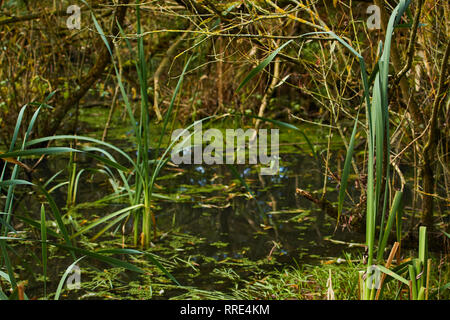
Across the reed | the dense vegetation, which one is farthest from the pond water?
the reed

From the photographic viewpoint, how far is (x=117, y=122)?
4.86 meters

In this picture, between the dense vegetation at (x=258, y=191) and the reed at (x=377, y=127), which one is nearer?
the reed at (x=377, y=127)

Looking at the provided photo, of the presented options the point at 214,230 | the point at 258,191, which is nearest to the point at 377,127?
Result: the point at 214,230

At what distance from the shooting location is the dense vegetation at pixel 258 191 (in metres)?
1.33

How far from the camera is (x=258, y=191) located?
294 centimetres

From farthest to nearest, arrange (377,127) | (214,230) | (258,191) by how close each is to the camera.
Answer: (258,191) → (214,230) → (377,127)

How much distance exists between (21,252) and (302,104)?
125 inches

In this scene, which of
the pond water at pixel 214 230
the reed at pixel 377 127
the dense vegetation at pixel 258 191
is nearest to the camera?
the reed at pixel 377 127

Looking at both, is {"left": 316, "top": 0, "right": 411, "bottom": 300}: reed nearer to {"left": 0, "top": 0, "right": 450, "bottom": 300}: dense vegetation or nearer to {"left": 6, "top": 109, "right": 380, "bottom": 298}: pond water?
{"left": 0, "top": 0, "right": 450, "bottom": 300}: dense vegetation

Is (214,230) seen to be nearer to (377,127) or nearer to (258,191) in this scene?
(258,191)

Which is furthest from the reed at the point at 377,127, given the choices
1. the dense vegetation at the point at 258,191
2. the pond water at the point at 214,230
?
the pond water at the point at 214,230

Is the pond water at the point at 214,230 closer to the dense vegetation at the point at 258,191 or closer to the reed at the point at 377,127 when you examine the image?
the dense vegetation at the point at 258,191

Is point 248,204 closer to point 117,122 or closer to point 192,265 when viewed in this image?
point 192,265

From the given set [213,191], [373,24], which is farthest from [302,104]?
[373,24]
